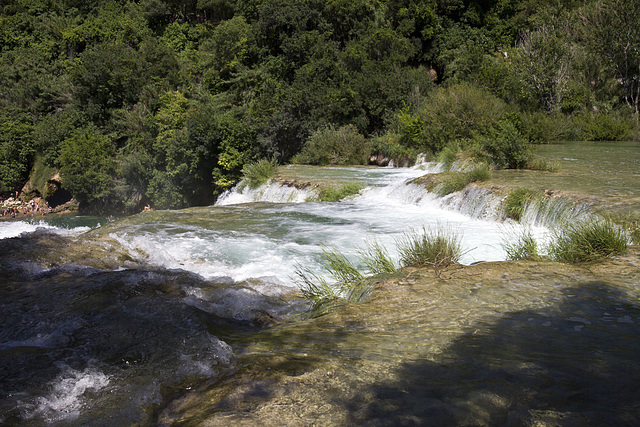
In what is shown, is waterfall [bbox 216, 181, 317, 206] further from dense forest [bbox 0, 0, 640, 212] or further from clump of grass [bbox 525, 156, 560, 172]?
clump of grass [bbox 525, 156, 560, 172]

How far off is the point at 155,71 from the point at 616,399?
3760cm

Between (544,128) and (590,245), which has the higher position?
(590,245)

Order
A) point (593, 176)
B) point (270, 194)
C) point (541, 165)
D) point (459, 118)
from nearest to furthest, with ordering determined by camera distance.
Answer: point (593, 176) < point (541, 165) < point (270, 194) < point (459, 118)

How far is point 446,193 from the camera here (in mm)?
12031

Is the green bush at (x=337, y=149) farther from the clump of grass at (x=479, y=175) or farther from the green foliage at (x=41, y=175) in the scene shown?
the green foliage at (x=41, y=175)

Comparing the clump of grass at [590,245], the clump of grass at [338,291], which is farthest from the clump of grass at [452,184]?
the clump of grass at [338,291]

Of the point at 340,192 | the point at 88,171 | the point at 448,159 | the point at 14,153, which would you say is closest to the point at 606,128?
the point at 448,159

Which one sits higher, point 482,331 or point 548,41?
point 548,41

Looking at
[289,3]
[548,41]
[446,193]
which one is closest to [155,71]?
[289,3]

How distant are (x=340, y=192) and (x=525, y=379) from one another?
38.1ft

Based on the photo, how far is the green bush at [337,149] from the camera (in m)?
24.2

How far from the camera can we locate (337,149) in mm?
24406

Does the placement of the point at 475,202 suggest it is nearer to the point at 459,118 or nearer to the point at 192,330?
the point at 192,330

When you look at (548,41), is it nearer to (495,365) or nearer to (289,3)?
(289,3)
